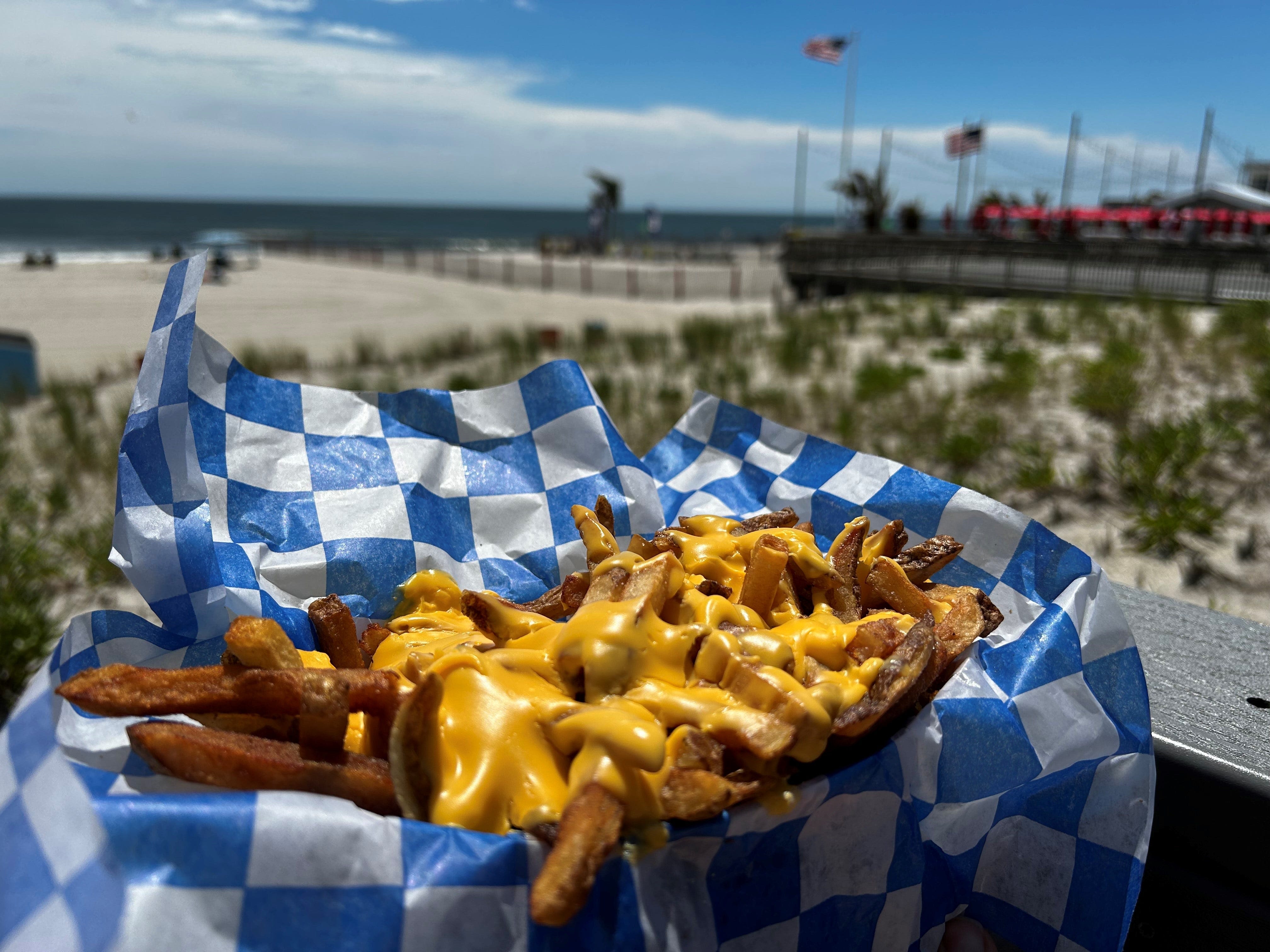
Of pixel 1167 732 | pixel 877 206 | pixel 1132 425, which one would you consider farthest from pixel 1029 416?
pixel 877 206

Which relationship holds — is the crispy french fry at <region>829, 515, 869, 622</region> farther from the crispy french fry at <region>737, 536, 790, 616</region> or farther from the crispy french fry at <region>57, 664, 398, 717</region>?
the crispy french fry at <region>57, 664, 398, 717</region>

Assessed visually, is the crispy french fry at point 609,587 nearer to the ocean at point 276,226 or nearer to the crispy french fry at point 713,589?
the crispy french fry at point 713,589

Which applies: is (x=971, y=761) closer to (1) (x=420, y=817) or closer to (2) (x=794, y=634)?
(2) (x=794, y=634)

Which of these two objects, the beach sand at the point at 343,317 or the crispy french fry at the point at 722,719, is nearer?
the crispy french fry at the point at 722,719

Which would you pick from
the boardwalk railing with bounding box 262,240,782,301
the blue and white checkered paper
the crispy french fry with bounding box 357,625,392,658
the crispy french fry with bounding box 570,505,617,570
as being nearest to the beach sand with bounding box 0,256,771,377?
the boardwalk railing with bounding box 262,240,782,301

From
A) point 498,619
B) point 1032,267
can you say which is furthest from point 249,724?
point 1032,267

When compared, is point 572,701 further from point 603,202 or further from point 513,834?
point 603,202

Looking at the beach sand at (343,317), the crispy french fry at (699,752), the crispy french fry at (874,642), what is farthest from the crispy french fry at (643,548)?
the beach sand at (343,317)
